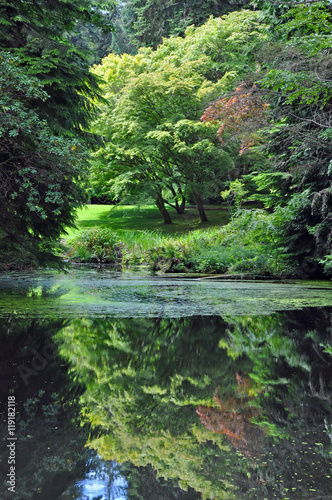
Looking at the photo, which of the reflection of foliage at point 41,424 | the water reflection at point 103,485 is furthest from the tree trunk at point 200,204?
the water reflection at point 103,485

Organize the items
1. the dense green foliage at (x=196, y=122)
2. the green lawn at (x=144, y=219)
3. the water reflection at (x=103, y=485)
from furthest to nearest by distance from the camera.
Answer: the green lawn at (x=144, y=219), the dense green foliage at (x=196, y=122), the water reflection at (x=103, y=485)

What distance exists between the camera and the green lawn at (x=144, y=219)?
2694cm

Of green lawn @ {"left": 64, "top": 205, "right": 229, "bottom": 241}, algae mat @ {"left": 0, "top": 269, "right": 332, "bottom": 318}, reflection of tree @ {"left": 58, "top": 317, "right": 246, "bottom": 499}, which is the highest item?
reflection of tree @ {"left": 58, "top": 317, "right": 246, "bottom": 499}

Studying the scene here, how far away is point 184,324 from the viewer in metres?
5.30

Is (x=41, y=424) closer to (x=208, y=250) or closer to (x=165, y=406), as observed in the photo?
(x=165, y=406)

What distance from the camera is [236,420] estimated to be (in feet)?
7.97

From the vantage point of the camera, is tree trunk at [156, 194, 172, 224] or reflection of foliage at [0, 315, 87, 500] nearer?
reflection of foliage at [0, 315, 87, 500]

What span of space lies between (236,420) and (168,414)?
345 mm

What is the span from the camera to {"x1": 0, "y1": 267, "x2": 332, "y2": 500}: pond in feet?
5.88

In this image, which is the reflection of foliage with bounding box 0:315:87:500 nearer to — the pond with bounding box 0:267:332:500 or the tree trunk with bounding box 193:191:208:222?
the pond with bounding box 0:267:332:500

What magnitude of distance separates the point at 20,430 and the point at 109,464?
1.77 feet

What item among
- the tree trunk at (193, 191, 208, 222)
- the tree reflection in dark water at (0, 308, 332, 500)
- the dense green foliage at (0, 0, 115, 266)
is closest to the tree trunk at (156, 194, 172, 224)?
the tree trunk at (193, 191, 208, 222)

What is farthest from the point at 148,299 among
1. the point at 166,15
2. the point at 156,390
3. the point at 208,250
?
the point at 166,15

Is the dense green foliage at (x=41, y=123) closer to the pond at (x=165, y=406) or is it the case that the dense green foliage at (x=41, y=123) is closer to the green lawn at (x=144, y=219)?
the pond at (x=165, y=406)
